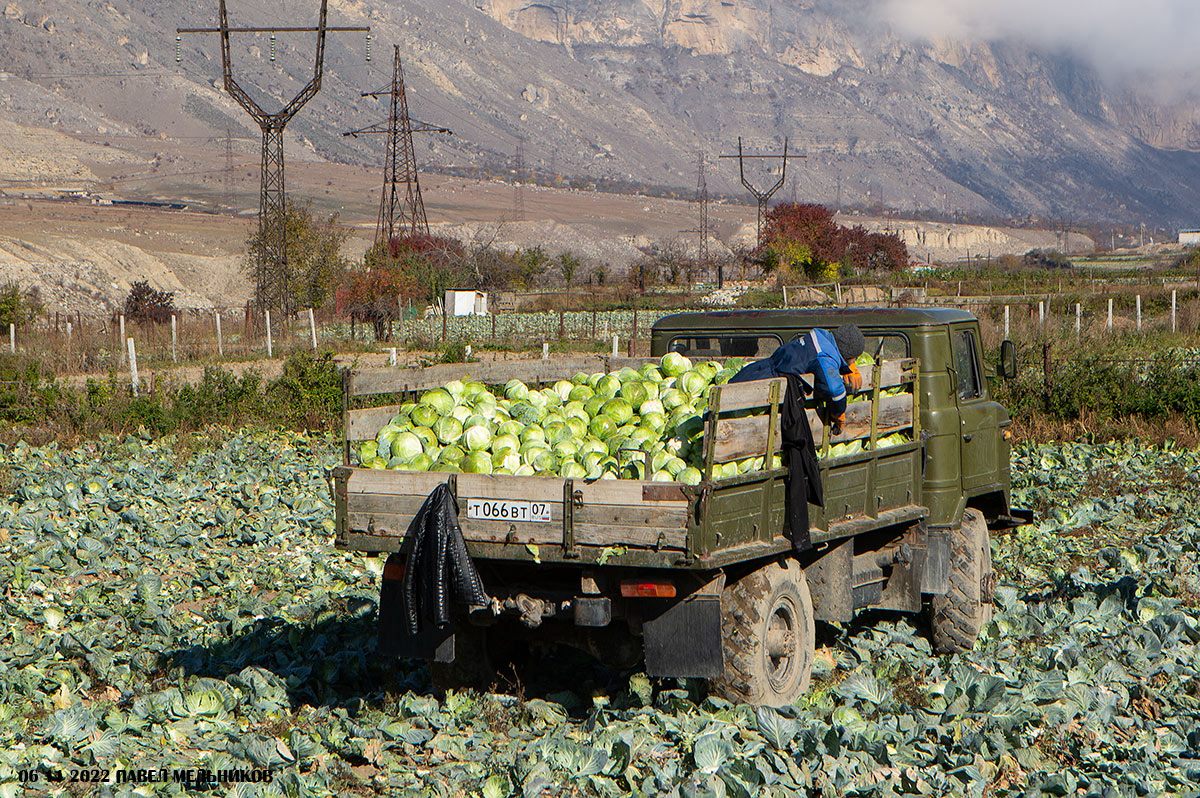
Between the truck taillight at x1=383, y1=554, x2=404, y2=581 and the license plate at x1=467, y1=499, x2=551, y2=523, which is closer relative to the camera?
the license plate at x1=467, y1=499, x2=551, y2=523

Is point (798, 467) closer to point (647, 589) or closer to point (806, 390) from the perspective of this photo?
point (806, 390)

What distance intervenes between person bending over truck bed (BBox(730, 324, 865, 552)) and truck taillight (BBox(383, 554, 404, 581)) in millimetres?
2161

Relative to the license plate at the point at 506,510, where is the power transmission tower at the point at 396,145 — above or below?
above

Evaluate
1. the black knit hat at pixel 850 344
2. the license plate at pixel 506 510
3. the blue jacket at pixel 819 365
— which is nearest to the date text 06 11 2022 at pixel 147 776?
the license plate at pixel 506 510

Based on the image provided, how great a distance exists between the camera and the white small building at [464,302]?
51469mm

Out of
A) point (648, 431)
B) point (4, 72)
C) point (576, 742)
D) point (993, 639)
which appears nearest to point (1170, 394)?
point (993, 639)

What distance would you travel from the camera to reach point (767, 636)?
6648mm

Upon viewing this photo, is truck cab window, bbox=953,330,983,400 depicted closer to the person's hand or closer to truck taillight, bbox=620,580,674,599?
the person's hand

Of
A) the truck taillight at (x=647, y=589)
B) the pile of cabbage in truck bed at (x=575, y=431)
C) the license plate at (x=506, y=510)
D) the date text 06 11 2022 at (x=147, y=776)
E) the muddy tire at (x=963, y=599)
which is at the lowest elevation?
the date text 06 11 2022 at (x=147, y=776)

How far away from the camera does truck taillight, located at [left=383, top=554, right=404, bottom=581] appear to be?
21.9 feet

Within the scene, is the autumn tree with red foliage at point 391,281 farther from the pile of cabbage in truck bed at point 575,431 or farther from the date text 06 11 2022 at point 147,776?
the date text 06 11 2022 at point 147,776

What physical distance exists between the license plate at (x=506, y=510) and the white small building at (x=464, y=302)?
45.3 metres

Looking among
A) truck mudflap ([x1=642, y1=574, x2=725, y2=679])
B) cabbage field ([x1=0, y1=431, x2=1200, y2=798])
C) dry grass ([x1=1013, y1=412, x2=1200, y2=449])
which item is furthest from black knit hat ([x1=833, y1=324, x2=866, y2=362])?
dry grass ([x1=1013, y1=412, x2=1200, y2=449])

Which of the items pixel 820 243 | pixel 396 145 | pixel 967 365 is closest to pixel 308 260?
pixel 396 145
